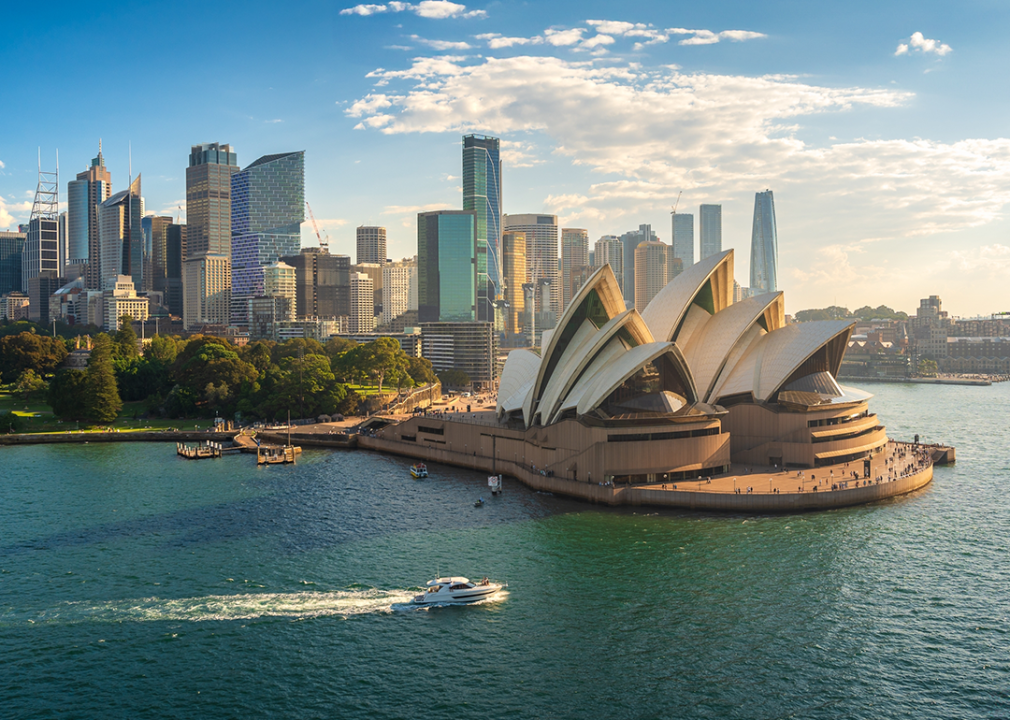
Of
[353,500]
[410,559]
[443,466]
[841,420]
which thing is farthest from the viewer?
[443,466]

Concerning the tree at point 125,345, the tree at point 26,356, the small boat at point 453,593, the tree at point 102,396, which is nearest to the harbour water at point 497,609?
the small boat at point 453,593

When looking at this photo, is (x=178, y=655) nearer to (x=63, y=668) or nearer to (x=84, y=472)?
(x=63, y=668)

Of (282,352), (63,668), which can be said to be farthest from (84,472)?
(282,352)

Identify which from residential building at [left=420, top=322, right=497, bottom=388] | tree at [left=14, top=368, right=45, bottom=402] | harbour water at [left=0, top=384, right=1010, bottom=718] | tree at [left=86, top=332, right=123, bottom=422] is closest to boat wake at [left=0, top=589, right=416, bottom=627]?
harbour water at [left=0, top=384, right=1010, bottom=718]

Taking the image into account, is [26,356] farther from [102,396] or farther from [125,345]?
[102,396]

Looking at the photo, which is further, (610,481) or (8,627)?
(610,481)
